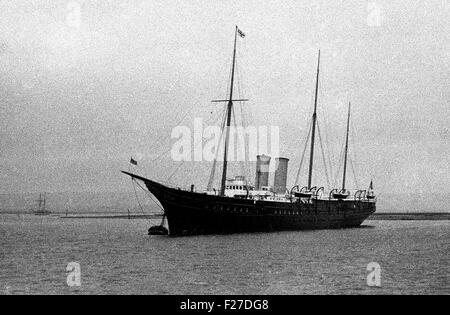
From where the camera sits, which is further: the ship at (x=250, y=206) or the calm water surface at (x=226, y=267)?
the ship at (x=250, y=206)

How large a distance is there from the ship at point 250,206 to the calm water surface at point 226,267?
7.16ft

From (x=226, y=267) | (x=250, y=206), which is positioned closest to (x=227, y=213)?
(x=250, y=206)

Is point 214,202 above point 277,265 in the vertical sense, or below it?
above

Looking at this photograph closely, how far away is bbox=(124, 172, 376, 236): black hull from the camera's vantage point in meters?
47.3

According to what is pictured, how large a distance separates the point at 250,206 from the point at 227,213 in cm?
349

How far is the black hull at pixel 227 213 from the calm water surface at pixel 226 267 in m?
1.74

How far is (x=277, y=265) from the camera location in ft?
107

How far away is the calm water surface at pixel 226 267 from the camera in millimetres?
25484

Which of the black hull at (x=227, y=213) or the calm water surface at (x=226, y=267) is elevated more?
the black hull at (x=227, y=213)

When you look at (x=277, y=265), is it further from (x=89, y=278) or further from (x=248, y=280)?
(x=89, y=278)

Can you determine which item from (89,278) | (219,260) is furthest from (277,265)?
(89,278)

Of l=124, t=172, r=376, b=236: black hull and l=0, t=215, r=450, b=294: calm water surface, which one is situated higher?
l=124, t=172, r=376, b=236: black hull

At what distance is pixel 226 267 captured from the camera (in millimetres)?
31109
